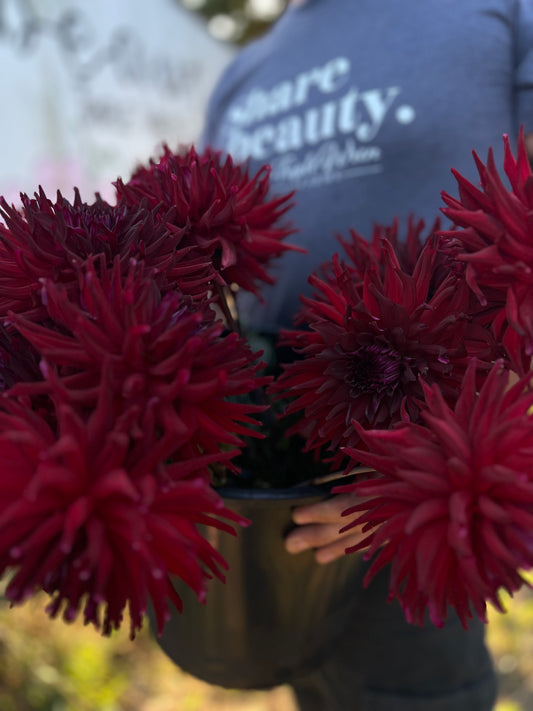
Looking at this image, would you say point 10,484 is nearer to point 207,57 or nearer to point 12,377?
point 12,377

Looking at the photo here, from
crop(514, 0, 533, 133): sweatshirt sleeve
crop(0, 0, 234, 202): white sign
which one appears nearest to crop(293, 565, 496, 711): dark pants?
crop(514, 0, 533, 133): sweatshirt sleeve

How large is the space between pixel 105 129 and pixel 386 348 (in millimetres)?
1626

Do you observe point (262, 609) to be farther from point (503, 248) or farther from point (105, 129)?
point (105, 129)

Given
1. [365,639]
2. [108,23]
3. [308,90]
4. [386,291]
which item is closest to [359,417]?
[386,291]

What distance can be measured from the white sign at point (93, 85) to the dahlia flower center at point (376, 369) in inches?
46.4

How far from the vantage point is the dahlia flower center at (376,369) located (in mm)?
253

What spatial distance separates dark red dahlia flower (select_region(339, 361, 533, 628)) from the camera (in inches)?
7.4

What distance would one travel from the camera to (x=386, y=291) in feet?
0.84

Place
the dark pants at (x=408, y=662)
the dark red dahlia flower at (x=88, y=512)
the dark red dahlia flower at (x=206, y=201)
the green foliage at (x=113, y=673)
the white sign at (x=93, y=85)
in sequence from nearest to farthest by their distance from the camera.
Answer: the dark red dahlia flower at (x=88, y=512)
the dark red dahlia flower at (x=206, y=201)
the dark pants at (x=408, y=662)
the green foliage at (x=113, y=673)
the white sign at (x=93, y=85)

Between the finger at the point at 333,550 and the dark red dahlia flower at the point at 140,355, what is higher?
the dark red dahlia flower at the point at 140,355

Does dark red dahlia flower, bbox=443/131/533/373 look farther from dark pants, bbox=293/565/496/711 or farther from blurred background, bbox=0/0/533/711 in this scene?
blurred background, bbox=0/0/533/711

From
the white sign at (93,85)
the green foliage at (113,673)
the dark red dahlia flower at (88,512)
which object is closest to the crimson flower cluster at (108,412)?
the dark red dahlia flower at (88,512)

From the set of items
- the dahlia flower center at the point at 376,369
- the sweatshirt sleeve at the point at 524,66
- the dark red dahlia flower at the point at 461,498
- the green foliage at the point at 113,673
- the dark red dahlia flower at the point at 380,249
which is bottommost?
the green foliage at the point at 113,673

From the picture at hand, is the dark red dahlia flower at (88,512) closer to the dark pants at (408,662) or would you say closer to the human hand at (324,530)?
the human hand at (324,530)
